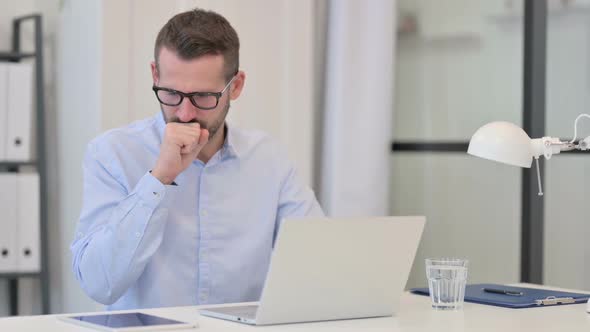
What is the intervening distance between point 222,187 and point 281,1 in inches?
53.9

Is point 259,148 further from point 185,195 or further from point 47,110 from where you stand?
point 47,110

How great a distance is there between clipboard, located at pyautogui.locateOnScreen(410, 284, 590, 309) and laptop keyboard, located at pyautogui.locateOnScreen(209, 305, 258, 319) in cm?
52

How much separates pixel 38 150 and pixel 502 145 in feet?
7.15

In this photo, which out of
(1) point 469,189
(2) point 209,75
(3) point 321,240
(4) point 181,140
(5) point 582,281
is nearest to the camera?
(3) point 321,240

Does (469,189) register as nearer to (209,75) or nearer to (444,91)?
(444,91)

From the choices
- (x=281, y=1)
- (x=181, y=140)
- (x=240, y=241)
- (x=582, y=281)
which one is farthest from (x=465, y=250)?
(x=181, y=140)

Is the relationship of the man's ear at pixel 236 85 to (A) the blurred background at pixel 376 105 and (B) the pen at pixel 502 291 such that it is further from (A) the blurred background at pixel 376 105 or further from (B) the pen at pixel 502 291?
(A) the blurred background at pixel 376 105

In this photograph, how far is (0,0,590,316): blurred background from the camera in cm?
335

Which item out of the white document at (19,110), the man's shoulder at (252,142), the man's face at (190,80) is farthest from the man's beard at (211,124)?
the white document at (19,110)

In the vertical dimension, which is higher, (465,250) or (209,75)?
(209,75)

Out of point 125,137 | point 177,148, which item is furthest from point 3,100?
point 177,148

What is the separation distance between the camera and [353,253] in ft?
5.53

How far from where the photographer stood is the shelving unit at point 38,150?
137 inches

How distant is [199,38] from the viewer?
2184 millimetres
